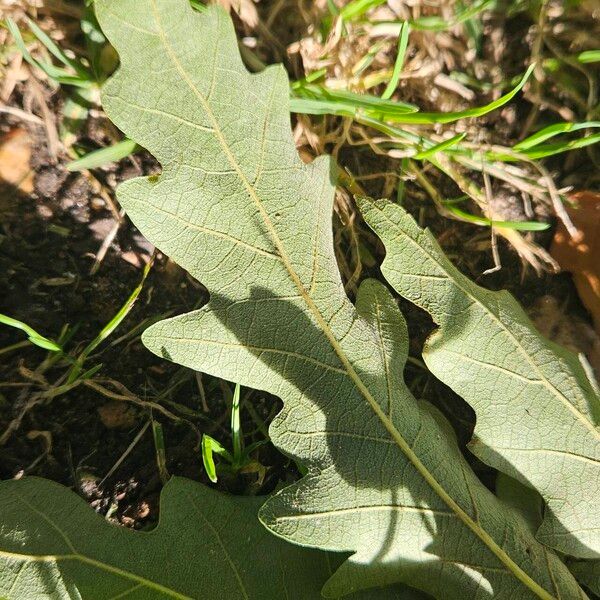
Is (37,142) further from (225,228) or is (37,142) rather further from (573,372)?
(573,372)

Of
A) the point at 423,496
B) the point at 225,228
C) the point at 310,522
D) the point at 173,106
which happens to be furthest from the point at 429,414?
the point at 173,106

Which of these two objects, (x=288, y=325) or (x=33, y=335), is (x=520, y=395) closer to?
(x=288, y=325)

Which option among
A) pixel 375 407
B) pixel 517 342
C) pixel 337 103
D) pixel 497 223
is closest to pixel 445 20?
pixel 337 103

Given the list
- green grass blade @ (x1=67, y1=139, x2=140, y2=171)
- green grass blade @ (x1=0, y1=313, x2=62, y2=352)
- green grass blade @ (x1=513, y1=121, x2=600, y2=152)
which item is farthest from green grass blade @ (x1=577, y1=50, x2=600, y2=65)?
green grass blade @ (x1=0, y1=313, x2=62, y2=352)

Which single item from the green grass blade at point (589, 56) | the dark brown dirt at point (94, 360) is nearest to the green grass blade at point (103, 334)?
the dark brown dirt at point (94, 360)

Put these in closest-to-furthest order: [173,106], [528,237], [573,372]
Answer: [173,106], [573,372], [528,237]
